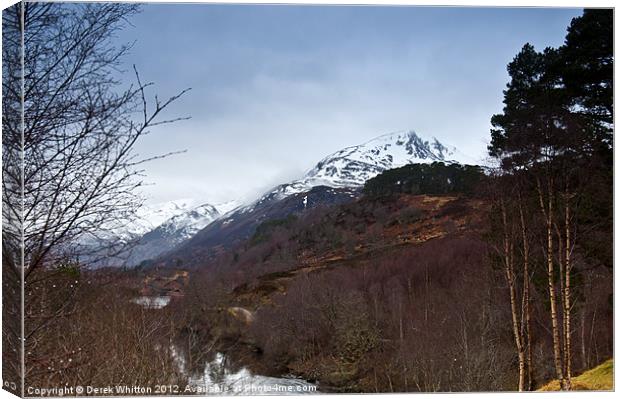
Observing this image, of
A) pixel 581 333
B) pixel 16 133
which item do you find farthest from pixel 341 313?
pixel 16 133

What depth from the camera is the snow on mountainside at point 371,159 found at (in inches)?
267

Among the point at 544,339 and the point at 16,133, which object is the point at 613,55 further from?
the point at 16,133

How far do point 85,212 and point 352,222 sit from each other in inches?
124

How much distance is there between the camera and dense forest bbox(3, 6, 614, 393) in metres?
6.78

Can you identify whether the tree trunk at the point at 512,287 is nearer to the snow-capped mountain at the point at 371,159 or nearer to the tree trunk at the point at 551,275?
the tree trunk at the point at 551,275

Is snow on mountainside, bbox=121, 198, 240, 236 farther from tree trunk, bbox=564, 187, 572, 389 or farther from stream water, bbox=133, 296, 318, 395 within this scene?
tree trunk, bbox=564, 187, 572, 389

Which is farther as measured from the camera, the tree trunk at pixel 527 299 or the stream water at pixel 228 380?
the tree trunk at pixel 527 299

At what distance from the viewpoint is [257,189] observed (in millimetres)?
7145

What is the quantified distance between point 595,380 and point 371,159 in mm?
3292

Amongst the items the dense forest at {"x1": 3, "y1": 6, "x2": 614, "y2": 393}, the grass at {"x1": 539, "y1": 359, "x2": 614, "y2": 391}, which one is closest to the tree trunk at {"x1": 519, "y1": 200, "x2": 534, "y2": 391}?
the dense forest at {"x1": 3, "y1": 6, "x2": 614, "y2": 393}

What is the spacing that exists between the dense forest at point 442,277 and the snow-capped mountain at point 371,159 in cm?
18

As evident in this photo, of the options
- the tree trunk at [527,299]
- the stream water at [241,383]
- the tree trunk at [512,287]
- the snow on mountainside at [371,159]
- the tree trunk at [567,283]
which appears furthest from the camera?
the tree trunk at [512,287]

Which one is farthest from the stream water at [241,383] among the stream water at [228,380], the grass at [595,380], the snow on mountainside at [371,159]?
the grass at [595,380]

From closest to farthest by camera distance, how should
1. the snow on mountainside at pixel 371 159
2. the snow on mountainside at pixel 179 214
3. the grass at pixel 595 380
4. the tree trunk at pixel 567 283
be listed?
the snow on mountainside at pixel 179 214 < the grass at pixel 595 380 < the snow on mountainside at pixel 371 159 < the tree trunk at pixel 567 283
